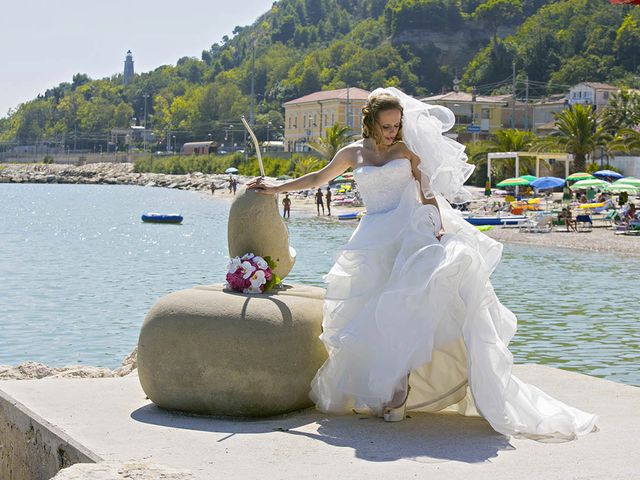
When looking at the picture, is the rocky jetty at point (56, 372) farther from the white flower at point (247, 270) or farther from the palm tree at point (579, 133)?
the palm tree at point (579, 133)

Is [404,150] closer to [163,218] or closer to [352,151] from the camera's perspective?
[352,151]

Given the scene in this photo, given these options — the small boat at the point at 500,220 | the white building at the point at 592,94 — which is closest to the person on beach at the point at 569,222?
the small boat at the point at 500,220

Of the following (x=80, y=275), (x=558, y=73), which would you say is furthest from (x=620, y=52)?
(x=80, y=275)

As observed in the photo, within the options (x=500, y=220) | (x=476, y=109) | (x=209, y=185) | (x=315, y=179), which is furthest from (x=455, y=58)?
(x=315, y=179)

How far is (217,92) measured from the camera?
6688 inches

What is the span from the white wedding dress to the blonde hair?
0.25m

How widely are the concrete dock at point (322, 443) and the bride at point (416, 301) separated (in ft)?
0.59

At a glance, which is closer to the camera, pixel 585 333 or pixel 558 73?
pixel 585 333

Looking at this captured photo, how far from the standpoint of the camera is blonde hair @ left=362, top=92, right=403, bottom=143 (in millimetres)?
6738

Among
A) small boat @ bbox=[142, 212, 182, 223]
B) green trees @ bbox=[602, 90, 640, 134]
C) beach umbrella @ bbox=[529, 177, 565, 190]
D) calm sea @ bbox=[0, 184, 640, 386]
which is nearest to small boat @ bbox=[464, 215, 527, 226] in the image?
beach umbrella @ bbox=[529, 177, 565, 190]

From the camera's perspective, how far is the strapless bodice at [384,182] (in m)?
6.70

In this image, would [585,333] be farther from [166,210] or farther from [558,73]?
[558,73]

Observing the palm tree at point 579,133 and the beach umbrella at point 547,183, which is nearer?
the beach umbrella at point 547,183

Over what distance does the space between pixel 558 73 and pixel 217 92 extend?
5635 centimetres
